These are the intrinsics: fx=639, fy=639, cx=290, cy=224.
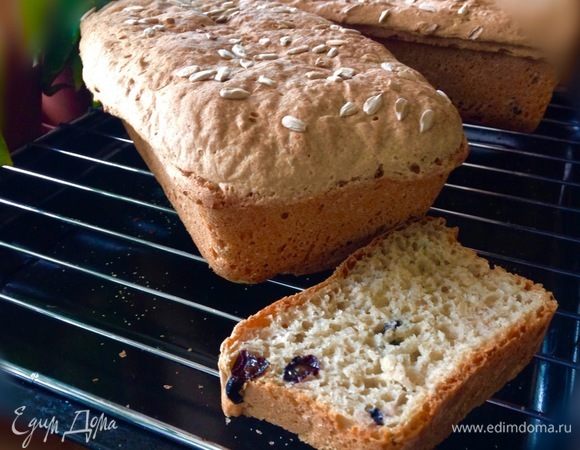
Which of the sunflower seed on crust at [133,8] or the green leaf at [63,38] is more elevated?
the sunflower seed on crust at [133,8]

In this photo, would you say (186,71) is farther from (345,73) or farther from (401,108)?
(401,108)

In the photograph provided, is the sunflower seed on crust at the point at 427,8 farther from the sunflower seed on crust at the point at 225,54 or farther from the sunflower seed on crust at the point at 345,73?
the sunflower seed on crust at the point at 225,54

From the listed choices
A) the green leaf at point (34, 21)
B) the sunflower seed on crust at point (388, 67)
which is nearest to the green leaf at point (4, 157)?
the green leaf at point (34, 21)

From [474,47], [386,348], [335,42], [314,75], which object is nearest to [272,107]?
[314,75]

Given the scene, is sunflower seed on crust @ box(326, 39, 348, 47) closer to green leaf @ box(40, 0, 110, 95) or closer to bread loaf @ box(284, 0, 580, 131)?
bread loaf @ box(284, 0, 580, 131)

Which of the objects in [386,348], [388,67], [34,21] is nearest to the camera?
[386,348]

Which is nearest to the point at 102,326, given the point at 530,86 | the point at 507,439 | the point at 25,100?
the point at 507,439

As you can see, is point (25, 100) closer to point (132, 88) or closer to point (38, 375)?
point (132, 88)
